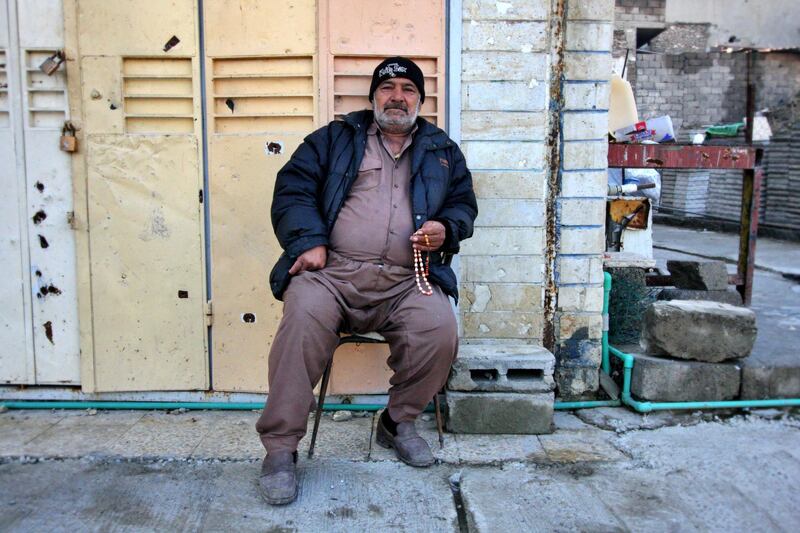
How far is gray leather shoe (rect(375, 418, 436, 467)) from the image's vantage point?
3039 mm

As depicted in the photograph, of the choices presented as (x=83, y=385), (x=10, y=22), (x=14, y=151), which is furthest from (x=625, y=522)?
(x=10, y=22)

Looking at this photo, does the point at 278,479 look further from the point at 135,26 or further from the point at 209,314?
the point at 135,26

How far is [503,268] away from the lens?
3676mm

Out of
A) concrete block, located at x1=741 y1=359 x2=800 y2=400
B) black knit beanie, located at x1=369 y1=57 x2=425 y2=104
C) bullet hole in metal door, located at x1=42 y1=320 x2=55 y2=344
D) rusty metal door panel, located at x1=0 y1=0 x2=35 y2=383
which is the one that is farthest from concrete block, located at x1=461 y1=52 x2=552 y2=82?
bullet hole in metal door, located at x1=42 y1=320 x2=55 y2=344

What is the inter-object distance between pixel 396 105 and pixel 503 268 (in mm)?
1041

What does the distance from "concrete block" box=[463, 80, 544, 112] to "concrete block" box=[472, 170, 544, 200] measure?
1.08ft

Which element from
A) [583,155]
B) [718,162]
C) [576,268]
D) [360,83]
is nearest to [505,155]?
[583,155]

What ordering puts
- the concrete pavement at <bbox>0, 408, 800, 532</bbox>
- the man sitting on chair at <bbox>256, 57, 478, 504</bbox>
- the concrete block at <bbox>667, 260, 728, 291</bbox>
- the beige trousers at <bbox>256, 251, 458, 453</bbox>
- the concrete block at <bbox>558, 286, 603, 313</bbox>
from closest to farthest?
the concrete pavement at <bbox>0, 408, 800, 532</bbox>, the beige trousers at <bbox>256, 251, 458, 453</bbox>, the man sitting on chair at <bbox>256, 57, 478, 504</bbox>, the concrete block at <bbox>558, 286, 603, 313</bbox>, the concrete block at <bbox>667, 260, 728, 291</bbox>

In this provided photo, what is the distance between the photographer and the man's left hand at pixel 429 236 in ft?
9.90

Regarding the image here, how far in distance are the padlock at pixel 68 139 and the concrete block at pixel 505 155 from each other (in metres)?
1.98

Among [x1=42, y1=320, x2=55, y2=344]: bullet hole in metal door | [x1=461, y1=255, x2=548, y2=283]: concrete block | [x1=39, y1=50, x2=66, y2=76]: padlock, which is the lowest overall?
[x1=42, y1=320, x2=55, y2=344]: bullet hole in metal door

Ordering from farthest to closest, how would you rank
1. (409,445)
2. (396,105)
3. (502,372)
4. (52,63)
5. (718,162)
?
(718,162) < (52,63) < (502,372) < (396,105) < (409,445)

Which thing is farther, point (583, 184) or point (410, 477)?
point (583, 184)

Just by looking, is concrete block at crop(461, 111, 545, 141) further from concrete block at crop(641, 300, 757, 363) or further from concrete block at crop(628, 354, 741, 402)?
concrete block at crop(628, 354, 741, 402)
